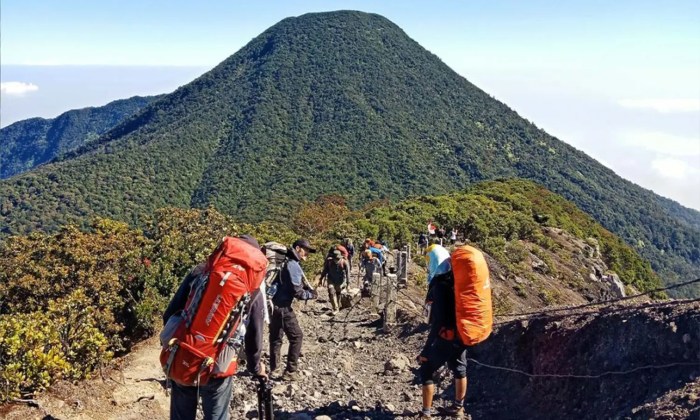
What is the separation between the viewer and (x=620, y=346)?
5.10 m

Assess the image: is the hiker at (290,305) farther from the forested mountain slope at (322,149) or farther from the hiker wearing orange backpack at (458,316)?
the forested mountain slope at (322,149)

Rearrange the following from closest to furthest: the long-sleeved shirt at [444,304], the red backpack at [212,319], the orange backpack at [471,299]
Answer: the red backpack at [212,319] → the orange backpack at [471,299] → the long-sleeved shirt at [444,304]

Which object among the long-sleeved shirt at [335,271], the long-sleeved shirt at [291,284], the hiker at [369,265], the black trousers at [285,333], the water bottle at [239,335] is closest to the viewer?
the water bottle at [239,335]

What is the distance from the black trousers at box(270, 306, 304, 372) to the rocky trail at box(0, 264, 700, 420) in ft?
0.83

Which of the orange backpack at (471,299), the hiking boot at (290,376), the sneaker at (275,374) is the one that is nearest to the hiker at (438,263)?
the orange backpack at (471,299)

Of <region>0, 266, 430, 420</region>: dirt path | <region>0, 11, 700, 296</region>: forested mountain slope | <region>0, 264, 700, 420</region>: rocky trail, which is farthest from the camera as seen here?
<region>0, 11, 700, 296</region>: forested mountain slope

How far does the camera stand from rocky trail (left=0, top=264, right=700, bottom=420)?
458cm

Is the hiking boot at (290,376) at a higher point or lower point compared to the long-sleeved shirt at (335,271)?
lower

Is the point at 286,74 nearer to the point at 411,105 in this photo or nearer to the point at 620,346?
the point at 411,105

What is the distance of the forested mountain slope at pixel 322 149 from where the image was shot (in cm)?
7500

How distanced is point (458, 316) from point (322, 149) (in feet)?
296

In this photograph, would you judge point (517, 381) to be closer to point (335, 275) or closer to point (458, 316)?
point (458, 316)

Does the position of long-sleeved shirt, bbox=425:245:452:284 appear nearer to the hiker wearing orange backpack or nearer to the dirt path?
the hiker wearing orange backpack

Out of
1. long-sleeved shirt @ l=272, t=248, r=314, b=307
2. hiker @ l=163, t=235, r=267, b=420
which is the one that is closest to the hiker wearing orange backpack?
long-sleeved shirt @ l=272, t=248, r=314, b=307
